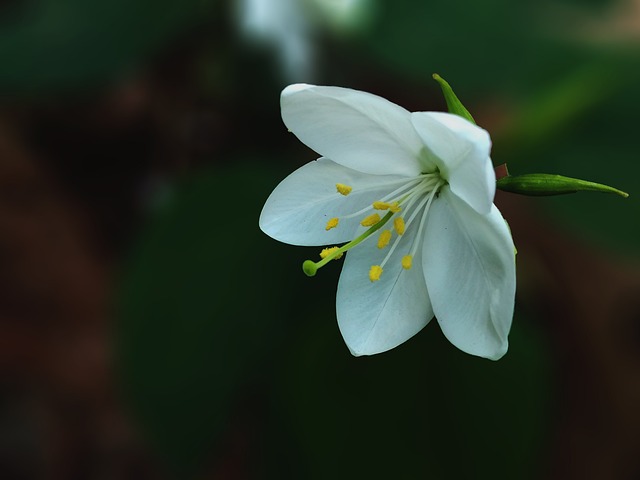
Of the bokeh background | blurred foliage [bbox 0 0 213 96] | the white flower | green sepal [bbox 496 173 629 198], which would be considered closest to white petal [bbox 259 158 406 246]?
the white flower

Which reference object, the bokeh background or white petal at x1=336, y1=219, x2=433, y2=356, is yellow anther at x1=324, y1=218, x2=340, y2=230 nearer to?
white petal at x1=336, y1=219, x2=433, y2=356

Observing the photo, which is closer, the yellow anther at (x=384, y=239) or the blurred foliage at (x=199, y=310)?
the yellow anther at (x=384, y=239)

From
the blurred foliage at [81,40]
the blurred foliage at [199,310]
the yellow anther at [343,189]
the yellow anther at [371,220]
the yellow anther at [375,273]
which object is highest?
the blurred foliage at [81,40]

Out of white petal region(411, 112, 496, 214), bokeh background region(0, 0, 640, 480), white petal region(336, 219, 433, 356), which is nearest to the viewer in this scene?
white petal region(411, 112, 496, 214)

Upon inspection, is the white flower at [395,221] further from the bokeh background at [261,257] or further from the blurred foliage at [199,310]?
the blurred foliage at [199,310]

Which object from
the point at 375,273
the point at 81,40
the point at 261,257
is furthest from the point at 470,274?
the point at 81,40

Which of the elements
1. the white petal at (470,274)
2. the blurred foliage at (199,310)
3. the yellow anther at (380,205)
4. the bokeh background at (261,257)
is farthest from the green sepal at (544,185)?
the blurred foliage at (199,310)

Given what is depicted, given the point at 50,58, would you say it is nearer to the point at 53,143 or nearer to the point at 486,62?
the point at 53,143
